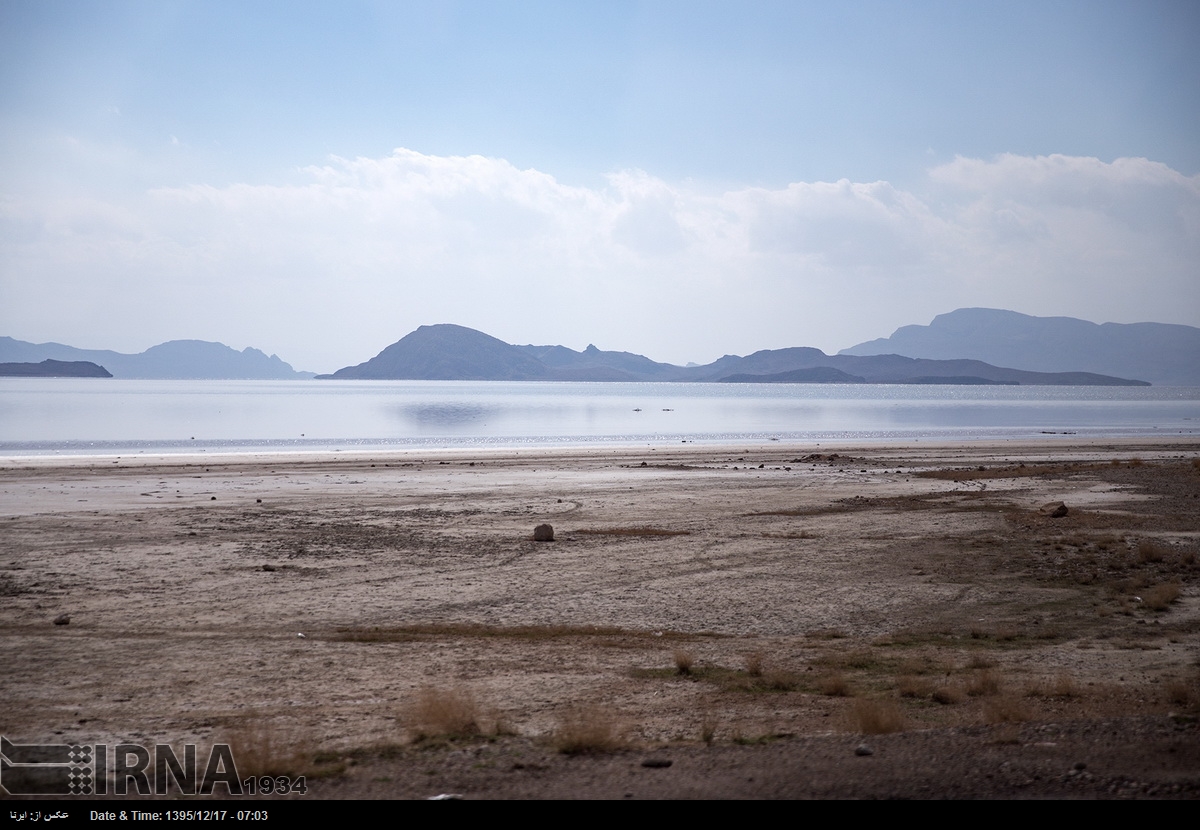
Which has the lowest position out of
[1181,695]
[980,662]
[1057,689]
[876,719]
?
[980,662]

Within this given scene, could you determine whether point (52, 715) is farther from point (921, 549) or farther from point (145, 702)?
point (921, 549)

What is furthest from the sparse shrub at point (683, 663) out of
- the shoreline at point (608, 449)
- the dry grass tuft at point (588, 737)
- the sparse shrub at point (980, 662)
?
the shoreline at point (608, 449)

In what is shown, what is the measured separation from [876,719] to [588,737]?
2.43 metres

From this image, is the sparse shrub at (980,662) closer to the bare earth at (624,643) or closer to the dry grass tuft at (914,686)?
the bare earth at (624,643)

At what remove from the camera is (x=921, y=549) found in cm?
1703

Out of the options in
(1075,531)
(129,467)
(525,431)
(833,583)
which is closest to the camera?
(833,583)

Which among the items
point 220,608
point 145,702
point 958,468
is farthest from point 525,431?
point 145,702

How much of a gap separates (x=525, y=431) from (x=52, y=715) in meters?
57.3

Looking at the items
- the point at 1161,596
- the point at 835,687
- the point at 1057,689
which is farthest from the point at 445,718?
the point at 1161,596

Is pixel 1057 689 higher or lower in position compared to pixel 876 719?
lower

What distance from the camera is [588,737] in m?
6.65

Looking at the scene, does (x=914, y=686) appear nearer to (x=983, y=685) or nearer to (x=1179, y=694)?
(x=983, y=685)

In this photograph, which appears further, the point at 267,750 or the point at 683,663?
the point at 683,663
